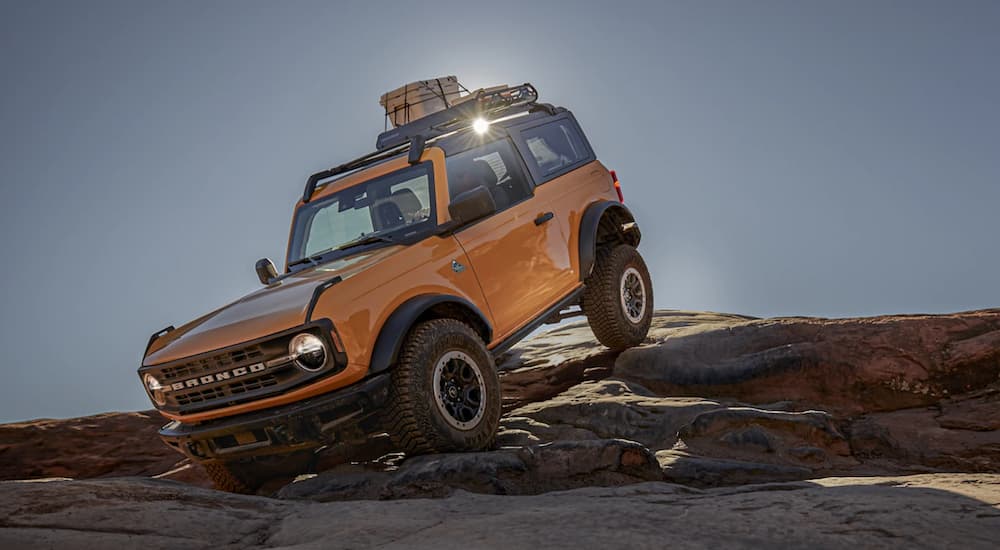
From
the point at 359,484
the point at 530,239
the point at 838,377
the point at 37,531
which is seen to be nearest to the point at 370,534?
the point at 37,531

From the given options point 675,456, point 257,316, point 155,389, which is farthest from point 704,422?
point 155,389

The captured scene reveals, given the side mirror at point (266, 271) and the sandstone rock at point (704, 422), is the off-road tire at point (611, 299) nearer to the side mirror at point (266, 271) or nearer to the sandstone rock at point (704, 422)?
the sandstone rock at point (704, 422)

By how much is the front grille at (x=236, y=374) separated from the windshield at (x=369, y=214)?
127cm

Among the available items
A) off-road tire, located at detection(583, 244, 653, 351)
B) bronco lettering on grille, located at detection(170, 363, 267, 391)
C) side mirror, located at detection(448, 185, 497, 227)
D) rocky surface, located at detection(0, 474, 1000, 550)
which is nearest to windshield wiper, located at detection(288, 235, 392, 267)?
side mirror, located at detection(448, 185, 497, 227)

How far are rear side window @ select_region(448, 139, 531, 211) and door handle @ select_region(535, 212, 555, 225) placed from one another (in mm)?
193

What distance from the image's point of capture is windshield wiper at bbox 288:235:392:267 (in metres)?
4.97

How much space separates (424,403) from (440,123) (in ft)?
12.3

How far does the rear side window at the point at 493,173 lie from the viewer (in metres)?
5.25

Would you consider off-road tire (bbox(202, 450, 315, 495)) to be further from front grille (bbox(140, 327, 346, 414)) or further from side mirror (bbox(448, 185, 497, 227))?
side mirror (bbox(448, 185, 497, 227))

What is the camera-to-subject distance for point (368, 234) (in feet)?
16.8

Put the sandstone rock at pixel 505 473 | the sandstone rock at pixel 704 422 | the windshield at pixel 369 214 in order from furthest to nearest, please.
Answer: the windshield at pixel 369 214 < the sandstone rock at pixel 704 422 < the sandstone rock at pixel 505 473

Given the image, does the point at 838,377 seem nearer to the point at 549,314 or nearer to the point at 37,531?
the point at 549,314

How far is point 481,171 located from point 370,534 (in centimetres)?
343

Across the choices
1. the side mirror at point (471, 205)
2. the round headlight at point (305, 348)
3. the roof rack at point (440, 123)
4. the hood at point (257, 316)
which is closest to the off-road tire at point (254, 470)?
the hood at point (257, 316)
